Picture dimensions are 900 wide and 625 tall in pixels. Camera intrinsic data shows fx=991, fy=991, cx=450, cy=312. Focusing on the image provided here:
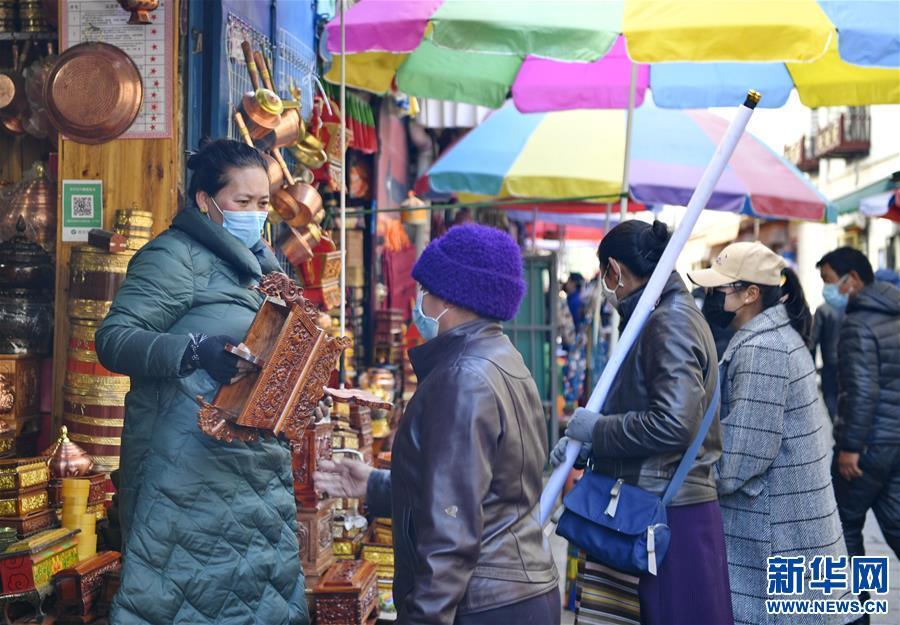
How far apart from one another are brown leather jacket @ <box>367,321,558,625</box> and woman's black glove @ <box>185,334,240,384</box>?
0.68 meters

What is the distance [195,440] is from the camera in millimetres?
2965

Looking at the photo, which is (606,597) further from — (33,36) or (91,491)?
(33,36)

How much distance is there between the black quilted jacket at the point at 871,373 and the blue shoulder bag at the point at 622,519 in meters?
2.15

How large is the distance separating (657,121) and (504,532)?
7.15m

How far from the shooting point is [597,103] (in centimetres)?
637

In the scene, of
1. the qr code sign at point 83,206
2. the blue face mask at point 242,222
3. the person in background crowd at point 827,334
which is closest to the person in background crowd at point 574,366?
the person in background crowd at point 827,334

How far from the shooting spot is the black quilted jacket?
5.17 m

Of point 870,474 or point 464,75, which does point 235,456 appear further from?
point 464,75

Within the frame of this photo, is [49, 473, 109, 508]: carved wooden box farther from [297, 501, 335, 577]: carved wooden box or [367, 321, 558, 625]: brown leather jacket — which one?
[367, 321, 558, 625]: brown leather jacket

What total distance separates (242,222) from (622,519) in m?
1.57

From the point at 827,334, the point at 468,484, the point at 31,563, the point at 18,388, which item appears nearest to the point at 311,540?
the point at 31,563

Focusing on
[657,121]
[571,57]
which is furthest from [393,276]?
[571,57]

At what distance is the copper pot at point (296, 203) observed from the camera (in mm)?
5230

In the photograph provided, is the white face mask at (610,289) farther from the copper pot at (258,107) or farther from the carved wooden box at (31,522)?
the carved wooden box at (31,522)
